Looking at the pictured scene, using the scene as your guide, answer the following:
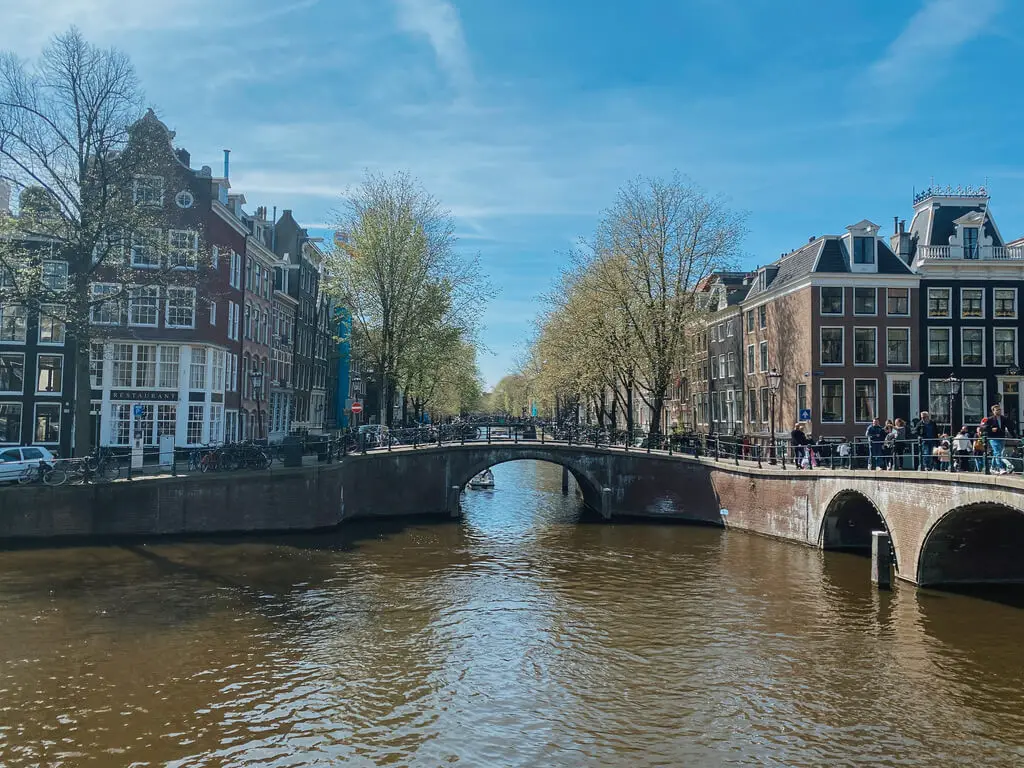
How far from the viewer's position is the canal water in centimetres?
1150

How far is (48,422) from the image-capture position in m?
37.5

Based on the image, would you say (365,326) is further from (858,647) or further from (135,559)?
(858,647)

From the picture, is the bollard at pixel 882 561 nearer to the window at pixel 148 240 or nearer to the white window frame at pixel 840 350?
the white window frame at pixel 840 350

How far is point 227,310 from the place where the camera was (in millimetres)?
39844

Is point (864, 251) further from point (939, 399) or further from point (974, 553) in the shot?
point (974, 553)

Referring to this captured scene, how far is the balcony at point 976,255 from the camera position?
141ft

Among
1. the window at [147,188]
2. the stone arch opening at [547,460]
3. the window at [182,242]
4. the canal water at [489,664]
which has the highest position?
the window at [147,188]

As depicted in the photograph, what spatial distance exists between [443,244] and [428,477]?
16283 mm

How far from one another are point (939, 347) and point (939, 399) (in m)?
2.89

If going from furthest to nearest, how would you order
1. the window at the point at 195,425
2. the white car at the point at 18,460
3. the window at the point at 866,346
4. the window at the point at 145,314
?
the window at the point at 866,346
the window at the point at 195,425
the window at the point at 145,314
the white car at the point at 18,460

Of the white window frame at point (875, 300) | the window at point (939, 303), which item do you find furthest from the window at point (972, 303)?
the white window frame at point (875, 300)

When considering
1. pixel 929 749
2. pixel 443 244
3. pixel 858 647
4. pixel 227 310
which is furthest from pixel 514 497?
pixel 929 749

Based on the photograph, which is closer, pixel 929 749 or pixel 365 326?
pixel 929 749

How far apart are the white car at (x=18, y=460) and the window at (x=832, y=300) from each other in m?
37.5
